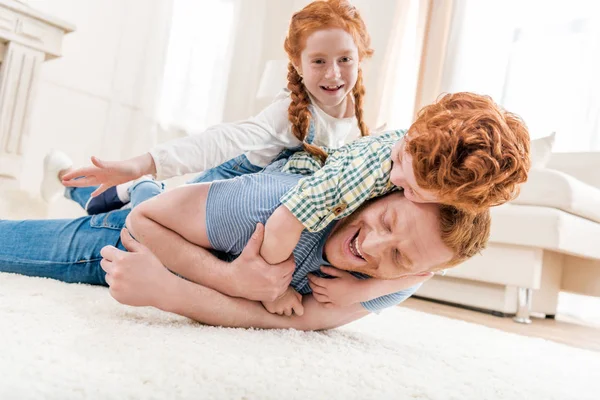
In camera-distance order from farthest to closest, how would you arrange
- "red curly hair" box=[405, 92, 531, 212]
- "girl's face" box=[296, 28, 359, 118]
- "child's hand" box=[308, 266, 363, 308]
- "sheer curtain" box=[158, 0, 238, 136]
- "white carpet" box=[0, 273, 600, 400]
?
"sheer curtain" box=[158, 0, 238, 136] < "girl's face" box=[296, 28, 359, 118] < "child's hand" box=[308, 266, 363, 308] < "red curly hair" box=[405, 92, 531, 212] < "white carpet" box=[0, 273, 600, 400]

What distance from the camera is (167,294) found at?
101 centimetres

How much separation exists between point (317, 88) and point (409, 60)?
2.79m

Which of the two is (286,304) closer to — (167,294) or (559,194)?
(167,294)

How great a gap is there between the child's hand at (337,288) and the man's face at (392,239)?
0.21 ft

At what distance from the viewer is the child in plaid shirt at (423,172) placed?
79cm

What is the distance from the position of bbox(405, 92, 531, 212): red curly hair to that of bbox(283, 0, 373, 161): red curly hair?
0.56 m

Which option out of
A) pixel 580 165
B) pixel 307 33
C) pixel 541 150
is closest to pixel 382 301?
pixel 307 33

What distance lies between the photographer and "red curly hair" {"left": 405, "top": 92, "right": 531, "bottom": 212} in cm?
79

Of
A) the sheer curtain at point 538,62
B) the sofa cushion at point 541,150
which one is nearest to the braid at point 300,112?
the sofa cushion at point 541,150

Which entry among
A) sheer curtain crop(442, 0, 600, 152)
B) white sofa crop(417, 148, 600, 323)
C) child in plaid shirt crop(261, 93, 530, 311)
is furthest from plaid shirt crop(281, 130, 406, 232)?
sheer curtain crop(442, 0, 600, 152)

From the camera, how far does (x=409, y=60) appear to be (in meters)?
4.07

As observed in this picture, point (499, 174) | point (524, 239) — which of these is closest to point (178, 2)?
point (524, 239)

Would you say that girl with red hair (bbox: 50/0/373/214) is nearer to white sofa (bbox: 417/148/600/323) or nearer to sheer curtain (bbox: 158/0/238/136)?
white sofa (bbox: 417/148/600/323)

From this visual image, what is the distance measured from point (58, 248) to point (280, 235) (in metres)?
0.70
